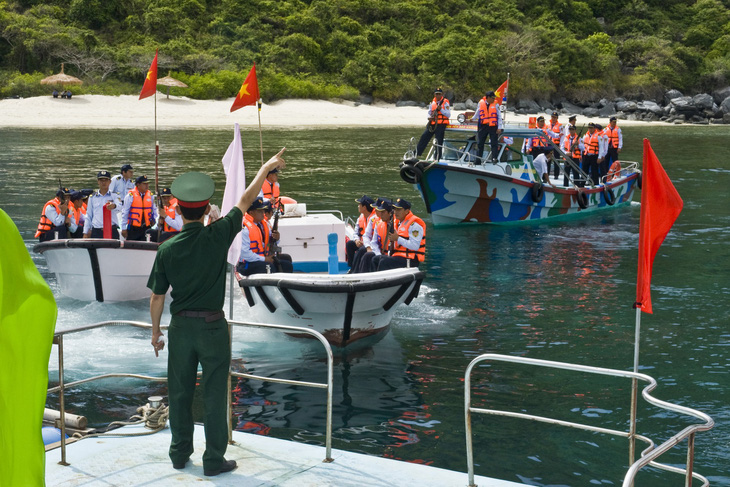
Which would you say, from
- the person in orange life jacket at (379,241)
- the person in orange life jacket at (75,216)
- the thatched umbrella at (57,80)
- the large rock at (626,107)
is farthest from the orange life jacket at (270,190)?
the large rock at (626,107)

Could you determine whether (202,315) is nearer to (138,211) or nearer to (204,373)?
(204,373)

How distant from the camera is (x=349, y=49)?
66.9 meters

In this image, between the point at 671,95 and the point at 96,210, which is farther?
the point at 671,95

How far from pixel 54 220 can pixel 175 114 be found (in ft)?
127

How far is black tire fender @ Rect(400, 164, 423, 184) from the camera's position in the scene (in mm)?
19906

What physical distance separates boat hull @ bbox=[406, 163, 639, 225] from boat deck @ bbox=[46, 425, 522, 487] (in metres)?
14.6

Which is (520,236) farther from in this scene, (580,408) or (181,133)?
(181,133)

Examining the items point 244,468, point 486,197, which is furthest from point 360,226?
point 486,197

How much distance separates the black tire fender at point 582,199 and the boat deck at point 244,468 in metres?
17.8

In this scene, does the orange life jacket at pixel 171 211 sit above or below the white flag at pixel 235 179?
below

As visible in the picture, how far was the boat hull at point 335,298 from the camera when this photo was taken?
33.2 feet

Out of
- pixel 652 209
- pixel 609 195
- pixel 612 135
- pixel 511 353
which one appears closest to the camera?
pixel 652 209

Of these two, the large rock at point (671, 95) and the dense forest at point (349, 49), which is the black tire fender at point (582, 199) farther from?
the large rock at point (671, 95)

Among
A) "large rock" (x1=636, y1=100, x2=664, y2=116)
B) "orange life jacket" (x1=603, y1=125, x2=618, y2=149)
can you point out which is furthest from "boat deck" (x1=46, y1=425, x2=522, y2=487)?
"large rock" (x1=636, y1=100, x2=664, y2=116)
